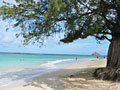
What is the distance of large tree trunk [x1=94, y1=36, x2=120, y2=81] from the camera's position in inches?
258

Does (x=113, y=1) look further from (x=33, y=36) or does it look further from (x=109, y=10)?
(x=33, y=36)

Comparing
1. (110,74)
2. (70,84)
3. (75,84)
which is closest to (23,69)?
(70,84)

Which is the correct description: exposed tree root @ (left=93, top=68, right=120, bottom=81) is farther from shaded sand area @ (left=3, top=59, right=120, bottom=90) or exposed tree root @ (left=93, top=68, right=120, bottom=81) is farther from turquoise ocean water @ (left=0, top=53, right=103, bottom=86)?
turquoise ocean water @ (left=0, top=53, right=103, bottom=86)

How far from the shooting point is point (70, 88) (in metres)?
5.62

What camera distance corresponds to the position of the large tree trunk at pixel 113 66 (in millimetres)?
6542

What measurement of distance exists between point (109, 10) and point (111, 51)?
8.40 feet

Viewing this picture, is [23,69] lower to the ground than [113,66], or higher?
lower

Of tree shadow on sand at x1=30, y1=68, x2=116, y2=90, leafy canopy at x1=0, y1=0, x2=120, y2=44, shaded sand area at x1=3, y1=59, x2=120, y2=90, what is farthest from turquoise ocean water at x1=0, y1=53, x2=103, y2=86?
leafy canopy at x1=0, y1=0, x2=120, y2=44

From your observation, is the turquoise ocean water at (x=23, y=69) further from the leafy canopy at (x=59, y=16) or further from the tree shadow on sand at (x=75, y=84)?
the leafy canopy at (x=59, y=16)

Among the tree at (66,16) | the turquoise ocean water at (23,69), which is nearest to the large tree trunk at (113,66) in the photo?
the tree at (66,16)

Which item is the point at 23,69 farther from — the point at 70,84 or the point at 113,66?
the point at 113,66

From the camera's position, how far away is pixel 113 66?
24.3 feet

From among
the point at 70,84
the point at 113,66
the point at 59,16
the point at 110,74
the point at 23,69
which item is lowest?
the point at 23,69

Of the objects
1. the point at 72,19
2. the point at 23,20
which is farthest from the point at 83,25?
the point at 23,20
